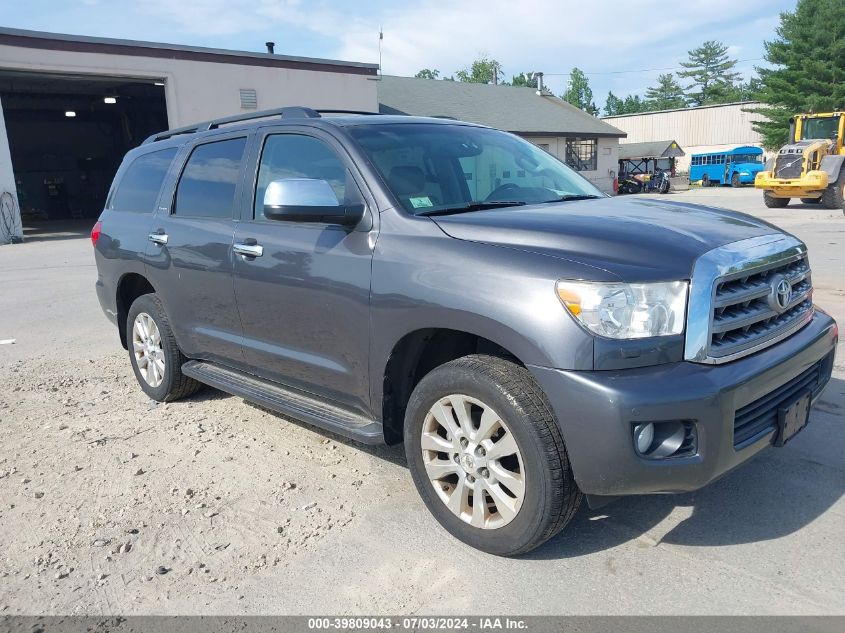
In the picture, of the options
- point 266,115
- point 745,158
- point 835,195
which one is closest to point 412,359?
point 266,115

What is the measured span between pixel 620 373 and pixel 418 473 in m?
1.12

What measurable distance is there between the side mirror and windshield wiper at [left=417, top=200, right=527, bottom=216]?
14.0 inches

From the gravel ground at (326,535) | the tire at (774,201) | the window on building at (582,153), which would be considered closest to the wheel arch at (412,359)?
the gravel ground at (326,535)

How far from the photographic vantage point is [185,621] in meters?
2.61

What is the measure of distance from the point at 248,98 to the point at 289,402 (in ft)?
72.0

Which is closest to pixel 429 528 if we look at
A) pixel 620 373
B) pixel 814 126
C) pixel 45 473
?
pixel 620 373

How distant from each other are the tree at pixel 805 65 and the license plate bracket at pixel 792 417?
173 ft

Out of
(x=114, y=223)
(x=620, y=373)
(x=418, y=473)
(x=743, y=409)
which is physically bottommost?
(x=418, y=473)

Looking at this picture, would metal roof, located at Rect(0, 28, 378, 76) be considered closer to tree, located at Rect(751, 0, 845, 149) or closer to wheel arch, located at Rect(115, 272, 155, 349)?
wheel arch, located at Rect(115, 272, 155, 349)

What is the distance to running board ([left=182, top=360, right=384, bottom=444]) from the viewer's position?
11.1 feet

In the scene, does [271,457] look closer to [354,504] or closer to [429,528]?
[354,504]

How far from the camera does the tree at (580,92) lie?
12181 cm

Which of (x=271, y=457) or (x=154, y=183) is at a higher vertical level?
(x=154, y=183)

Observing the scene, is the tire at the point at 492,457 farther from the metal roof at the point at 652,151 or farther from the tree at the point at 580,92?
the tree at the point at 580,92
